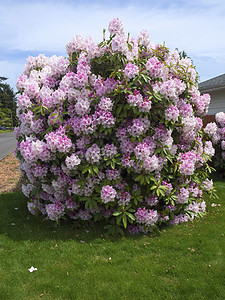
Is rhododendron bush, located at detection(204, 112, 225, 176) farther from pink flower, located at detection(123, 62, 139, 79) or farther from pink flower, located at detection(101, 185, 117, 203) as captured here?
pink flower, located at detection(101, 185, 117, 203)

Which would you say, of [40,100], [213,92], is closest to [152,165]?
[40,100]

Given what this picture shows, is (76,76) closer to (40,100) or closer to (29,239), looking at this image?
(40,100)

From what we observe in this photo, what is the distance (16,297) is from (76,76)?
2928mm

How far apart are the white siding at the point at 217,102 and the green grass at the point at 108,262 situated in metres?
9.33

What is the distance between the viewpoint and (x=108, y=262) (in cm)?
362

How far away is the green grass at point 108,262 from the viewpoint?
3.04 metres

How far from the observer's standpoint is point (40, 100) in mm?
4578

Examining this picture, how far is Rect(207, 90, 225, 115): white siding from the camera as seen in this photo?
12923 mm

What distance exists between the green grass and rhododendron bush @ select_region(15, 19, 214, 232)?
1.17 feet

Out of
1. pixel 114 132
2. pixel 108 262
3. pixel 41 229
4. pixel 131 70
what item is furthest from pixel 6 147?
→ pixel 108 262

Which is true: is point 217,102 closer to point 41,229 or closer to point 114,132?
point 114,132

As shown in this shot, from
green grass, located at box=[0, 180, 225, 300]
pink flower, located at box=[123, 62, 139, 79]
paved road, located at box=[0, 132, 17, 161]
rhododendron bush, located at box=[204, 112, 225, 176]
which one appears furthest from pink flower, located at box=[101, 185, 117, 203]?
paved road, located at box=[0, 132, 17, 161]

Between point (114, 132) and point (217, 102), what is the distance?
1072 cm

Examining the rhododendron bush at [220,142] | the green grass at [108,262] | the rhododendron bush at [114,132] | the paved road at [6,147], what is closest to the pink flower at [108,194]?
the rhododendron bush at [114,132]
